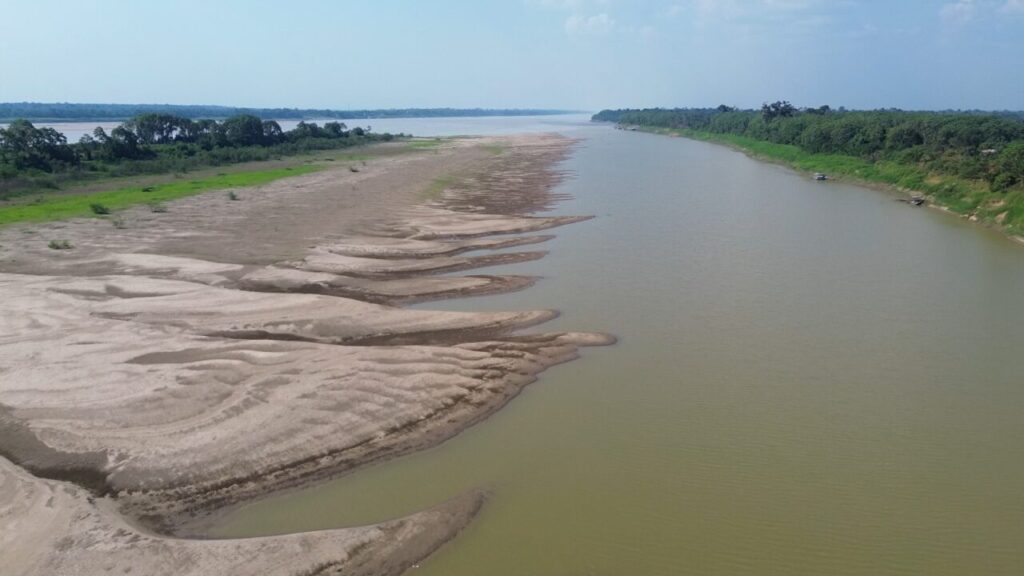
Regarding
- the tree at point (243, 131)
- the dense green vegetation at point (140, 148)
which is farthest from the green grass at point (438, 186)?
the tree at point (243, 131)

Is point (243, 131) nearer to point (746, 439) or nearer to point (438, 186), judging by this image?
point (438, 186)

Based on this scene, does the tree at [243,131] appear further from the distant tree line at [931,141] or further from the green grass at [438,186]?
the distant tree line at [931,141]

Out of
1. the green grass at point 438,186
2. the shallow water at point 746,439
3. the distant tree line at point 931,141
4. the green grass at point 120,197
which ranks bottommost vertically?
the shallow water at point 746,439

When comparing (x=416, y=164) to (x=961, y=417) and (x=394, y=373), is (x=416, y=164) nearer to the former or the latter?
(x=394, y=373)

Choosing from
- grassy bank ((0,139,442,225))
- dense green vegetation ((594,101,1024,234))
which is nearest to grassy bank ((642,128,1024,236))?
dense green vegetation ((594,101,1024,234))

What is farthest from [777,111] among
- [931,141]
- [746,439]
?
[746,439]

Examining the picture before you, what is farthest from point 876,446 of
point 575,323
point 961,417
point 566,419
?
point 575,323

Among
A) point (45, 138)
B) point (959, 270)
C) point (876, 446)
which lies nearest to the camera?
point (876, 446)
